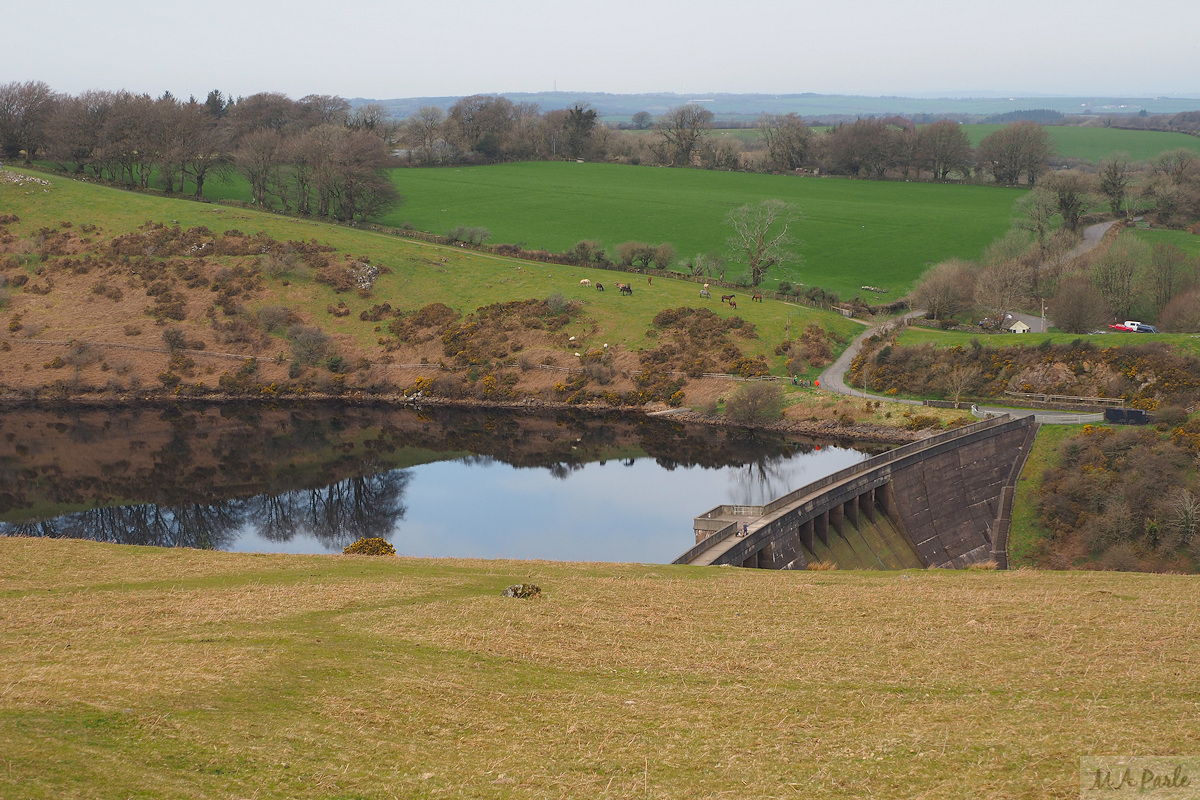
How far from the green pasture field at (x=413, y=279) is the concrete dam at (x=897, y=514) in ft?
111

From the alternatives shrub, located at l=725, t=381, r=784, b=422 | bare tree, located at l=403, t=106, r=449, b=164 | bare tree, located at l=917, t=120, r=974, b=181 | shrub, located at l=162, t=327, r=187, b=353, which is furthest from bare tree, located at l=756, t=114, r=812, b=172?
shrub, located at l=162, t=327, r=187, b=353

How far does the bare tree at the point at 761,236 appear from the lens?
397 feet

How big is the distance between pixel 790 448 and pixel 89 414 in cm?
6777

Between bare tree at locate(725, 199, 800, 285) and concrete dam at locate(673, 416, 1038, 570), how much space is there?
54101 millimetres

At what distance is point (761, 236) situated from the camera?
12144 centimetres

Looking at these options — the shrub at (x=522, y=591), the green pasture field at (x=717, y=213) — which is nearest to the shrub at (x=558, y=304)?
the green pasture field at (x=717, y=213)

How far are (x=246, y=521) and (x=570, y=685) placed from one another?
45.5m

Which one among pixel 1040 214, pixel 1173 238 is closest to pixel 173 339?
pixel 1040 214

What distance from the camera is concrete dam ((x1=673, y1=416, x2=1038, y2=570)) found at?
4691cm

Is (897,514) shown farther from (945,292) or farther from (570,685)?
(945,292)

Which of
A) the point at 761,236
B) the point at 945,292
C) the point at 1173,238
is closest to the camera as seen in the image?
the point at 945,292

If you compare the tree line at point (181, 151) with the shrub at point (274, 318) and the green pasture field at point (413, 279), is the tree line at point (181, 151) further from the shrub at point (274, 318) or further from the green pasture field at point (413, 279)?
the shrub at point (274, 318)

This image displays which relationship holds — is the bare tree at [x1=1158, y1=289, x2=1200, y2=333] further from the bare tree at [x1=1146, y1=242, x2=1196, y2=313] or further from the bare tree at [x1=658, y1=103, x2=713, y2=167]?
the bare tree at [x1=658, y1=103, x2=713, y2=167]

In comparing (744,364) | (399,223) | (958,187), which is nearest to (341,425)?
(744,364)
